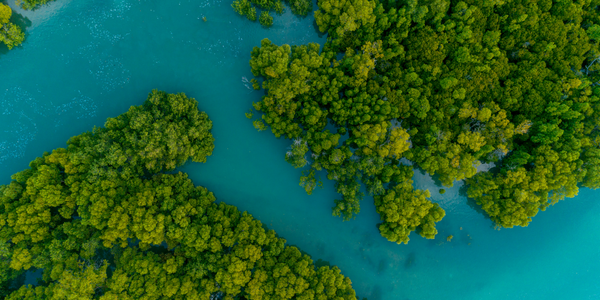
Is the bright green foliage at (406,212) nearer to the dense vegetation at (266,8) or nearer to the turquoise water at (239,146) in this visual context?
the turquoise water at (239,146)

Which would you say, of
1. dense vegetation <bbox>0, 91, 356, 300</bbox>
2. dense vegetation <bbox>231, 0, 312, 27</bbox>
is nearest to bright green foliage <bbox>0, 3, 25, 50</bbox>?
dense vegetation <bbox>0, 91, 356, 300</bbox>

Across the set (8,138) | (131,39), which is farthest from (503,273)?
(8,138)

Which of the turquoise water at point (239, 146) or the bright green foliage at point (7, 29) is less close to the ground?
the bright green foliage at point (7, 29)

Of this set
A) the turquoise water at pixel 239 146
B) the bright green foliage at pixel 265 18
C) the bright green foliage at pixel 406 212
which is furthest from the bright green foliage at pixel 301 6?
the bright green foliage at pixel 406 212

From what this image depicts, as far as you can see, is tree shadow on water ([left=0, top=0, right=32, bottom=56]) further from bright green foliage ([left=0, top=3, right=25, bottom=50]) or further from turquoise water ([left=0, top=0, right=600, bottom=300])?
bright green foliage ([left=0, top=3, right=25, bottom=50])

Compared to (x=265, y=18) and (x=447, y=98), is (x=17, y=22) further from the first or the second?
(x=447, y=98)

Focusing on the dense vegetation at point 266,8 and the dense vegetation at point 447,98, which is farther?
the dense vegetation at point 266,8

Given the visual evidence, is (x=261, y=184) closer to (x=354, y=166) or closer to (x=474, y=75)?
(x=354, y=166)
